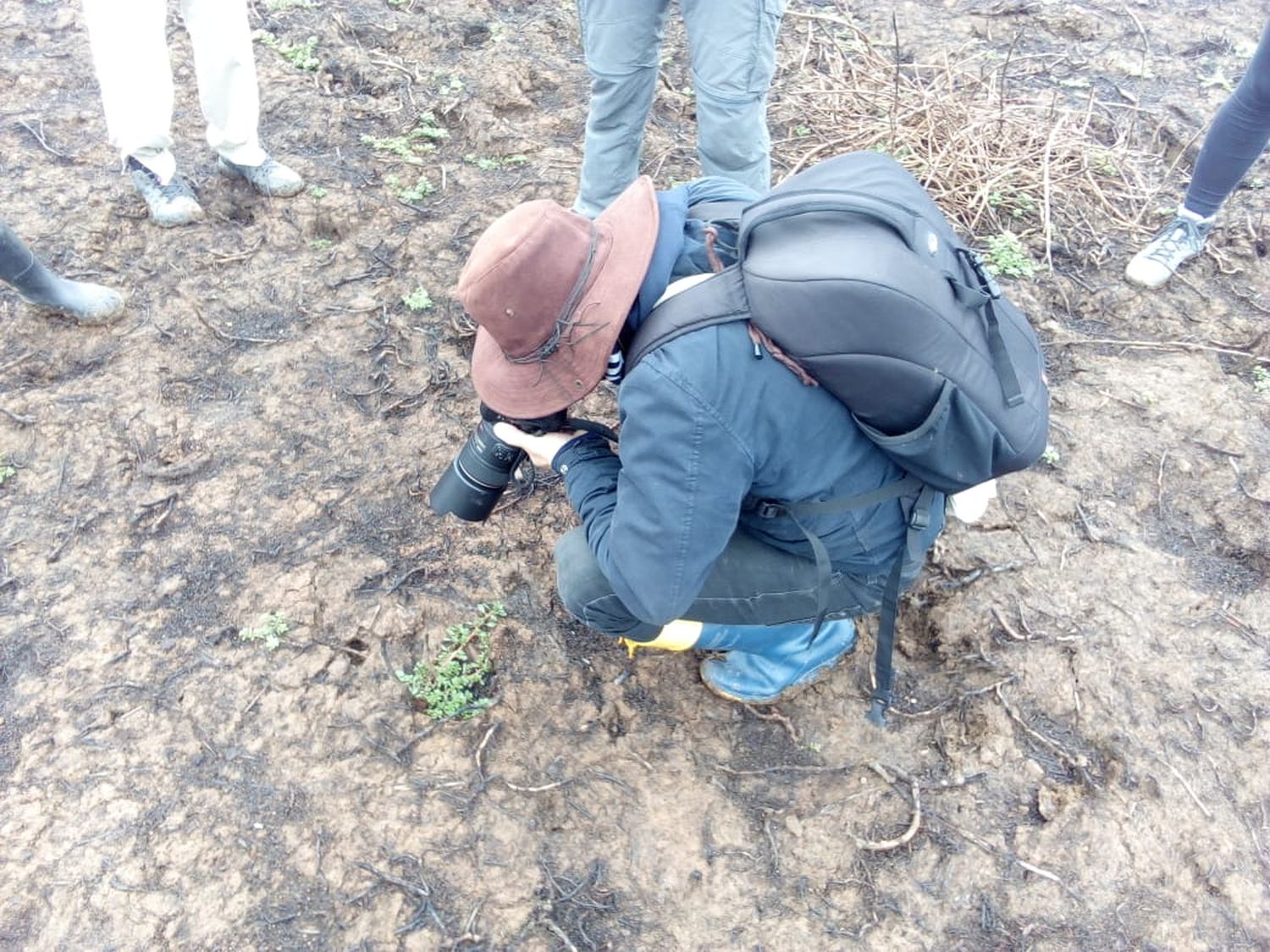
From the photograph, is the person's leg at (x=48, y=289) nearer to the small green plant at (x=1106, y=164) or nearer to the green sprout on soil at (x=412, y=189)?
the green sprout on soil at (x=412, y=189)

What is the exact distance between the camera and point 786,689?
7.80 feet

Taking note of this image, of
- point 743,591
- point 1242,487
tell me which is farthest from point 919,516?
point 1242,487

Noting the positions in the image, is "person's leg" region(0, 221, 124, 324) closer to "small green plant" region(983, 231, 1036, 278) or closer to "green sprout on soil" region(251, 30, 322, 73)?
"green sprout on soil" region(251, 30, 322, 73)

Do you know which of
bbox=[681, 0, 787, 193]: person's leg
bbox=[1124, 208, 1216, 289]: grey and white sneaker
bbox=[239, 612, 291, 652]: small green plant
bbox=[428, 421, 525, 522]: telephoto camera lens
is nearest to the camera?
bbox=[428, 421, 525, 522]: telephoto camera lens

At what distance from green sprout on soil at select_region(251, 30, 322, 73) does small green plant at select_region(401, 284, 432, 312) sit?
181 cm

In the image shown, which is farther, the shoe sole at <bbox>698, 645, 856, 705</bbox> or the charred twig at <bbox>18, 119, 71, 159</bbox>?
the charred twig at <bbox>18, 119, 71, 159</bbox>

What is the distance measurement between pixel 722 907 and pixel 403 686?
96 cm

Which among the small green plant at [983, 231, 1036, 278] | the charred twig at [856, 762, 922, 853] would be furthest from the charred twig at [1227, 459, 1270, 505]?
the charred twig at [856, 762, 922, 853]

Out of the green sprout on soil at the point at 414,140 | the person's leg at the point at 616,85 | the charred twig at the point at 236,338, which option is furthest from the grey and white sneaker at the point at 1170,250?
the charred twig at the point at 236,338

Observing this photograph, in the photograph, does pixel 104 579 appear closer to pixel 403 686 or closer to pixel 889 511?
pixel 403 686

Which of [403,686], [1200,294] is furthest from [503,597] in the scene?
[1200,294]

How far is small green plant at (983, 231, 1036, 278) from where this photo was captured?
11.6 feet

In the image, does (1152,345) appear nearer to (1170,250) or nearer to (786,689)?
(1170,250)

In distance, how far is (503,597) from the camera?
2475 millimetres
